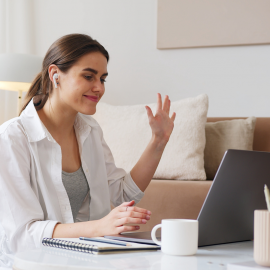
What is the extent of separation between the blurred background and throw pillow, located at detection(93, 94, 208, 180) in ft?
1.34

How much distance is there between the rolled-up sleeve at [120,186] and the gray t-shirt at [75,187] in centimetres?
17

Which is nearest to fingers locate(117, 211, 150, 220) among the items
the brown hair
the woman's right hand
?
the woman's right hand

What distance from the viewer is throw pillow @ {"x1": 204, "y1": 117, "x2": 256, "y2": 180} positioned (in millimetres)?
2086

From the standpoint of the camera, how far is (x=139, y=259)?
645 millimetres

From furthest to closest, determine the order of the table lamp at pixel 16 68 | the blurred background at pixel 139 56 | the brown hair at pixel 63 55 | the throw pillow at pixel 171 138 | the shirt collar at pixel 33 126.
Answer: the blurred background at pixel 139 56
the table lamp at pixel 16 68
the throw pillow at pixel 171 138
the brown hair at pixel 63 55
the shirt collar at pixel 33 126

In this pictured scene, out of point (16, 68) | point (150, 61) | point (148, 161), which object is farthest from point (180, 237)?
point (150, 61)

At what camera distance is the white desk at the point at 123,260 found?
0.60 m

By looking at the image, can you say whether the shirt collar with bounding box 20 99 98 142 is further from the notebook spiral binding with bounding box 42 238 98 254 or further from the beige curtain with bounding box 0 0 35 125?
the beige curtain with bounding box 0 0 35 125

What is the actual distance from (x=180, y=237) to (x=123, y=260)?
11 centimetres

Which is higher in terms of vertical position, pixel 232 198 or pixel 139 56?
pixel 139 56

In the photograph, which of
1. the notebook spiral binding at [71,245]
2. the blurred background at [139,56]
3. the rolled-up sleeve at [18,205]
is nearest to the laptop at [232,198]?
the notebook spiral binding at [71,245]

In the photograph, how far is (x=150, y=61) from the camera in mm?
2691

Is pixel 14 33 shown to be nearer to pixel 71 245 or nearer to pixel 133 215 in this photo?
pixel 133 215

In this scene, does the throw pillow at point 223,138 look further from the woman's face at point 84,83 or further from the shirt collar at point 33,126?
the shirt collar at point 33,126
